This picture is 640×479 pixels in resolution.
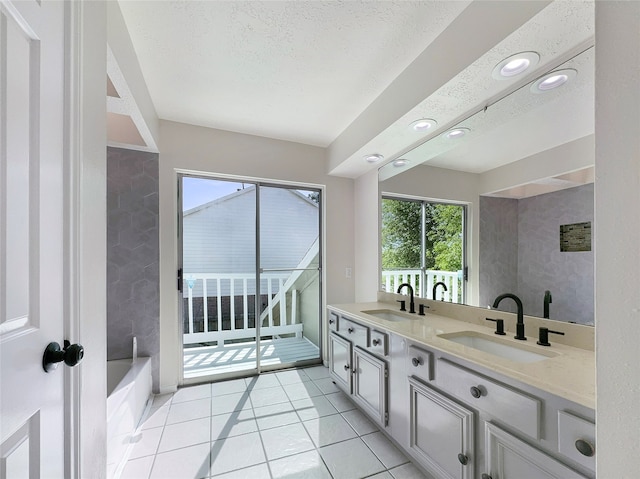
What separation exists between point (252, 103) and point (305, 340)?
8.85ft

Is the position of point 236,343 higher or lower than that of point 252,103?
lower

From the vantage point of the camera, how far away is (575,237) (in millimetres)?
1421

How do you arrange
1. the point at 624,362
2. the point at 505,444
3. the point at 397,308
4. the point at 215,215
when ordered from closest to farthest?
the point at 624,362, the point at 505,444, the point at 397,308, the point at 215,215

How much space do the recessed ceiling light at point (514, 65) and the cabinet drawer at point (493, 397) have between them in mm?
1572

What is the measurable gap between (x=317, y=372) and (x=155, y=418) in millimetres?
1575

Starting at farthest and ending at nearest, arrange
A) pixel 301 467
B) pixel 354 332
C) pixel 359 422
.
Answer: pixel 354 332 < pixel 359 422 < pixel 301 467

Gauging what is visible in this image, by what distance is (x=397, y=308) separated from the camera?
255cm

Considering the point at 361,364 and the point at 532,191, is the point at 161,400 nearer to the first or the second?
the point at 361,364

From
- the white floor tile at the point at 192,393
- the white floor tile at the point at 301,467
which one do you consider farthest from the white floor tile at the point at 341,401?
the white floor tile at the point at 192,393

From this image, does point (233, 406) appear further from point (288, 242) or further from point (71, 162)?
point (71, 162)

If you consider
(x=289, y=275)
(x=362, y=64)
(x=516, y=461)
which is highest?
(x=362, y=64)

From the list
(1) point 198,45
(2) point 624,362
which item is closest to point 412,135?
(1) point 198,45

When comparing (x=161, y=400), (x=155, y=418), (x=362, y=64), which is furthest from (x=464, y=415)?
(x=161, y=400)

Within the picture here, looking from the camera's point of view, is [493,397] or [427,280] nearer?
[493,397]
